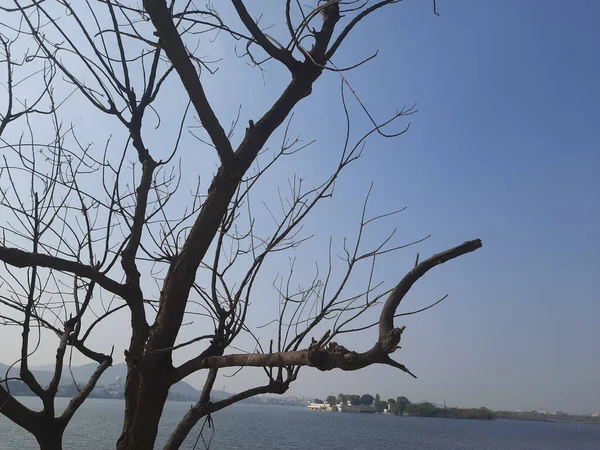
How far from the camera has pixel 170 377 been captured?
198 cm

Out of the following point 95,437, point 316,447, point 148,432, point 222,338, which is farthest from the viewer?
point 316,447

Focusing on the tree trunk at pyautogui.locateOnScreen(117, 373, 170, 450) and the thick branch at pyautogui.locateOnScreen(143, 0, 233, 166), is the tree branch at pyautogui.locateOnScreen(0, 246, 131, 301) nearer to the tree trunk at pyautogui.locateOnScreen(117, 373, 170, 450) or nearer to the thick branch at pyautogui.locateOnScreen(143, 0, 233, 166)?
the tree trunk at pyautogui.locateOnScreen(117, 373, 170, 450)

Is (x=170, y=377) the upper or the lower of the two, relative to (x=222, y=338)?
lower

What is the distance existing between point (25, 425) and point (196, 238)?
1078 mm

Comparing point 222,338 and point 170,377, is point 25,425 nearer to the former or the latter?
point 170,377

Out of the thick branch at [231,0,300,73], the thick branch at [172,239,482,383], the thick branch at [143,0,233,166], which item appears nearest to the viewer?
the thick branch at [172,239,482,383]

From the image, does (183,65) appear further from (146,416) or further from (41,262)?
(146,416)

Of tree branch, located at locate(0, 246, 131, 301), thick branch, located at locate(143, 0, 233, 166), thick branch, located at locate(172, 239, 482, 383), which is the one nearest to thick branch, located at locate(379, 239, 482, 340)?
thick branch, located at locate(172, 239, 482, 383)

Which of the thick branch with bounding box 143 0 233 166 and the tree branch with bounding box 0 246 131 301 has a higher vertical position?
the thick branch with bounding box 143 0 233 166

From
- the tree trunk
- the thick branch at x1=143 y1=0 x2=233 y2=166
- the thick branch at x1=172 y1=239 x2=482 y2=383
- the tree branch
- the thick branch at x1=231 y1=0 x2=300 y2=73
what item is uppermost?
the thick branch at x1=231 y1=0 x2=300 y2=73

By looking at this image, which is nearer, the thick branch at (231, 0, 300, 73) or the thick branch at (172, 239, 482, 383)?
the thick branch at (172, 239, 482, 383)

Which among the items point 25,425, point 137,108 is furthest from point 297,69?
point 25,425

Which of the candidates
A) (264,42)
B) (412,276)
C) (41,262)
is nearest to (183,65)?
(264,42)

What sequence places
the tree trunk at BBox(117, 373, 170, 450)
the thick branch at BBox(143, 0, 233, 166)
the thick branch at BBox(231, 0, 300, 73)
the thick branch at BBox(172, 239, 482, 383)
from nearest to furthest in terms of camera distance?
the thick branch at BBox(172, 239, 482, 383), the thick branch at BBox(143, 0, 233, 166), the thick branch at BBox(231, 0, 300, 73), the tree trunk at BBox(117, 373, 170, 450)
